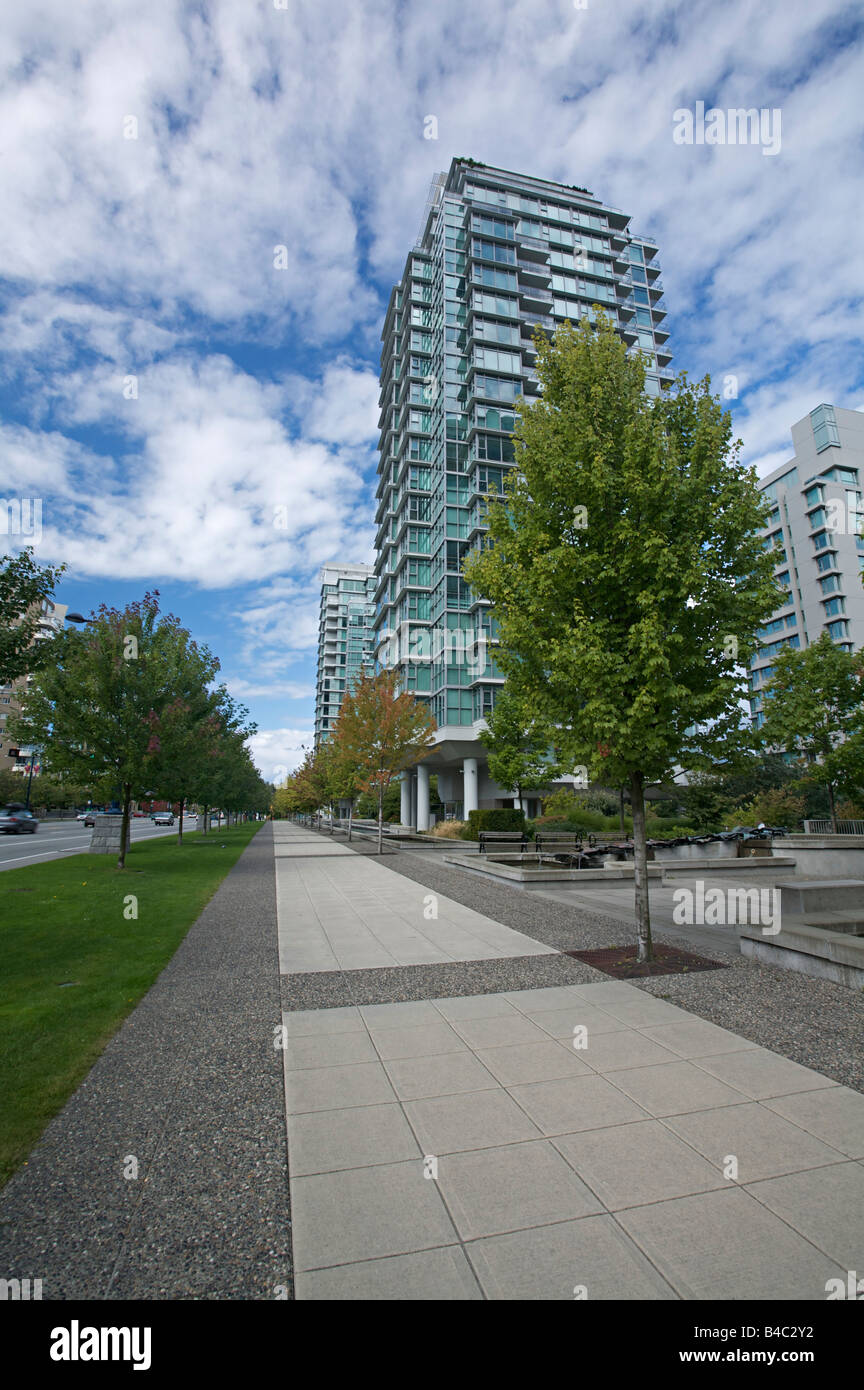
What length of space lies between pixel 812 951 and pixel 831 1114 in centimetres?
405

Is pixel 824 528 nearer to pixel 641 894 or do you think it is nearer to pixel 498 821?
pixel 498 821

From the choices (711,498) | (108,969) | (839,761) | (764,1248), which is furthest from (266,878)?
(839,761)

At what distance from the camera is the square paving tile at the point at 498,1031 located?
570 centimetres

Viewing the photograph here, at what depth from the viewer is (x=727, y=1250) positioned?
2982 mm

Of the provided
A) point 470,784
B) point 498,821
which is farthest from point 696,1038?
point 470,784

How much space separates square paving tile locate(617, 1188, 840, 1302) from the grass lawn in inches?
141

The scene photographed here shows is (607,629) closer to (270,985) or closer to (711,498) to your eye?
(711,498)

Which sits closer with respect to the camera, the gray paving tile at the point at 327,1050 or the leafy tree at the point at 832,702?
the gray paving tile at the point at 327,1050

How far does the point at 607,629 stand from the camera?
27.1ft

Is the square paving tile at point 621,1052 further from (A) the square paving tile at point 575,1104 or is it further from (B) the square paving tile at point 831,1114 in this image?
(B) the square paving tile at point 831,1114

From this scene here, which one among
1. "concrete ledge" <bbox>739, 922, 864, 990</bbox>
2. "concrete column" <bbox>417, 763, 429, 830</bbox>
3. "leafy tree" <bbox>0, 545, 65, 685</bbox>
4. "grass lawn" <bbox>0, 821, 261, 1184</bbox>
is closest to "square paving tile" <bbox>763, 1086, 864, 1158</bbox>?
"concrete ledge" <bbox>739, 922, 864, 990</bbox>

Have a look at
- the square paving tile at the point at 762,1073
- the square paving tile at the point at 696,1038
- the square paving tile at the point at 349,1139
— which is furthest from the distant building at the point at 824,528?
the square paving tile at the point at 349,1139

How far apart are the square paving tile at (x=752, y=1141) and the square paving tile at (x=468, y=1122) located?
103cm
